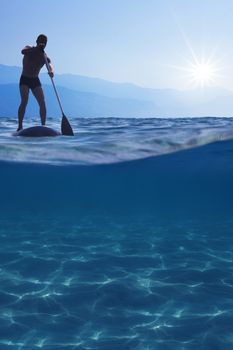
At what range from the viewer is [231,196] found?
25.6 metres

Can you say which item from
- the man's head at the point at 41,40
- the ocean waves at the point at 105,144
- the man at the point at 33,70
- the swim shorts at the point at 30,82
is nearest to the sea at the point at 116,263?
the ocean waves at the point at 105,144

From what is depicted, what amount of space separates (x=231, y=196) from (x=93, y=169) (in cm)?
1228

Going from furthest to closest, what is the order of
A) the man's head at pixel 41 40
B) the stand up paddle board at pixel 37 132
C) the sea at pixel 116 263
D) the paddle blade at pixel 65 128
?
the paddle blade at pixel 65 128
the stand up paddle board at pixel 37 132
the man's head at pixel 41 40
the sea at pixel 116 263

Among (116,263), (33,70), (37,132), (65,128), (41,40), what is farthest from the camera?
(65,128)

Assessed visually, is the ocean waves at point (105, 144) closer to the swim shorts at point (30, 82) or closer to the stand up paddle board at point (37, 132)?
the stand up paddle board at point (37, 132)

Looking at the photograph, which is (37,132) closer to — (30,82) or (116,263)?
(30,82)

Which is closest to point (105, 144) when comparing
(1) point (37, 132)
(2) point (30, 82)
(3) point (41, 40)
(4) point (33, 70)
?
(1) point (37, 132)

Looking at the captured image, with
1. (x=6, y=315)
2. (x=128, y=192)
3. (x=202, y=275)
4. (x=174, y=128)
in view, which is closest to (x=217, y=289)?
(x=202, y=275)

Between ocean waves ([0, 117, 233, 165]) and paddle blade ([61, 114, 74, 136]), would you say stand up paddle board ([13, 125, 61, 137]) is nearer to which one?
ocean waves ([0, 117, 233, 165])

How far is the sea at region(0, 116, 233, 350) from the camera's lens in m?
5.62

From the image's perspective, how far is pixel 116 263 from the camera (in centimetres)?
874

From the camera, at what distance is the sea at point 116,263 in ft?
18.4

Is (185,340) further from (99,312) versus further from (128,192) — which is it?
(128,192)

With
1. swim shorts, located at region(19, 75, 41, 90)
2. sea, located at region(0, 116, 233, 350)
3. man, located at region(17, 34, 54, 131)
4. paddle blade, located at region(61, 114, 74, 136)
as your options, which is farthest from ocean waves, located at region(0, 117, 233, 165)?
swim shorts, located at region(19, 75, 41, 90)
